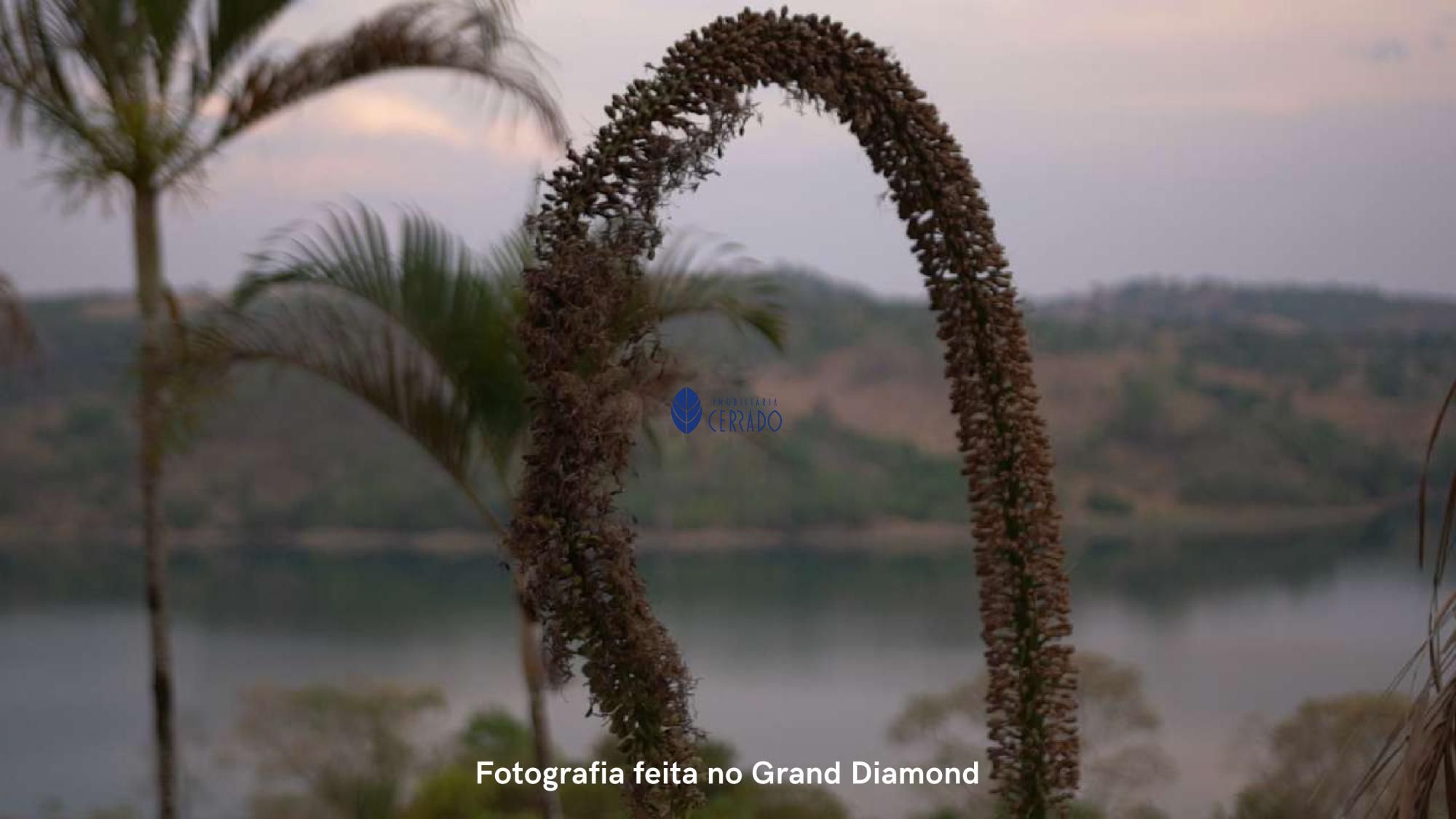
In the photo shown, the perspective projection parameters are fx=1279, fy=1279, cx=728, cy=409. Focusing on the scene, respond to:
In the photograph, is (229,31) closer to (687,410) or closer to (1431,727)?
(687,410)

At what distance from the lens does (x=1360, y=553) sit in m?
7.02

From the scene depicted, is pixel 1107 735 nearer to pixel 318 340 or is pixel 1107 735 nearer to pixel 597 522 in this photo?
pixel 318 340

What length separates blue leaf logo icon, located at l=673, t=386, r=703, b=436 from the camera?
3.04 meters

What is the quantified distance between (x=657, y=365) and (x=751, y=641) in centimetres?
587

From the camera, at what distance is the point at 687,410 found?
10.5 feet

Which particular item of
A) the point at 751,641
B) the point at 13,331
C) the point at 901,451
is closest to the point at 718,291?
the point at 13,331

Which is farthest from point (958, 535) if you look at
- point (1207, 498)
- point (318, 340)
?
point (318, 340)

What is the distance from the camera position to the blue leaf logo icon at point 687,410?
3035 millimetres

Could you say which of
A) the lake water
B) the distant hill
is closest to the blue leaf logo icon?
the lake water

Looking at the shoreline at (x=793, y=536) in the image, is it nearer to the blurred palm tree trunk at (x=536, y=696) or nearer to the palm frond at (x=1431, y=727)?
the blurred palm tree trunk at (x=536, y=696)

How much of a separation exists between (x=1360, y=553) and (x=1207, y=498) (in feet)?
5.53

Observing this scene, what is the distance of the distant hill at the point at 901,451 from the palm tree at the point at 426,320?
3.13 meters

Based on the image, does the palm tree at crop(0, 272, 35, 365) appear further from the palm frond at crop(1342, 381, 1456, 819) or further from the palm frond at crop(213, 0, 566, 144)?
the palm frond at crop(1342, 381, 1456, 819)

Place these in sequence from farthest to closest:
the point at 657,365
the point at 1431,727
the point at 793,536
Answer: the point at 793,536
the point at 657,365
the point at 1431,727
